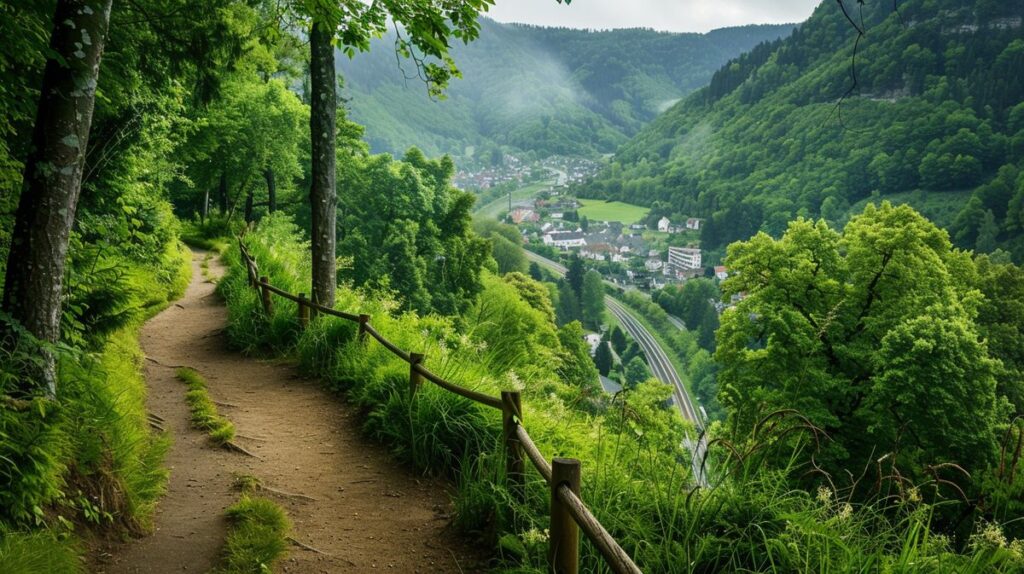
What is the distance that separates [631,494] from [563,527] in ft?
2.65

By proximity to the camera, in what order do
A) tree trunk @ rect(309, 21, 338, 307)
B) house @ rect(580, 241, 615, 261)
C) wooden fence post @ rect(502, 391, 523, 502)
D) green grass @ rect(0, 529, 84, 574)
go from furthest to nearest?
1. house @ rect(580, 241, 615, 261)
2. tree trunk @ rect(309, 21, 338, 307)
3. wooden fence post @ rect(502, 391, 523, 502)
4. green grass @ rect(0, 529, 84, 574)

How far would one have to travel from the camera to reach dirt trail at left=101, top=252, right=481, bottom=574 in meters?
4.01

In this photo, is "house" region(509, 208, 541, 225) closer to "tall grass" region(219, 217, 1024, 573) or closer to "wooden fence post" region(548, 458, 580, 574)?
"tall grass" region(219, 217, 1024, 573)

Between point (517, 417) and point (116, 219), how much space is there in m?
5.52

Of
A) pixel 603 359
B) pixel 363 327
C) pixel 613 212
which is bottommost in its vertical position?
pixel 603 359

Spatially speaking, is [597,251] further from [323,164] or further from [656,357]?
[323,164]

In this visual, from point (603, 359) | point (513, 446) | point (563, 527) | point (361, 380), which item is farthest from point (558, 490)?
point (603, 359)

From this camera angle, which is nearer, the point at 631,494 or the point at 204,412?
the point at 631,494

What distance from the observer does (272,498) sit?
16.0ft

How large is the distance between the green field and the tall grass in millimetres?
165115

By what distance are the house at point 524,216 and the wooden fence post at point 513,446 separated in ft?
580

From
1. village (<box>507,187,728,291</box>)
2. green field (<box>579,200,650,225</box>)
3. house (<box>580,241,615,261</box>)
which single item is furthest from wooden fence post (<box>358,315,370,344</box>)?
green field (<box>579,200,650,225</box>)

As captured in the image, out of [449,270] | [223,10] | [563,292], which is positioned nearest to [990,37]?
[563,292]

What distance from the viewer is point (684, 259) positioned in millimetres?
129500
